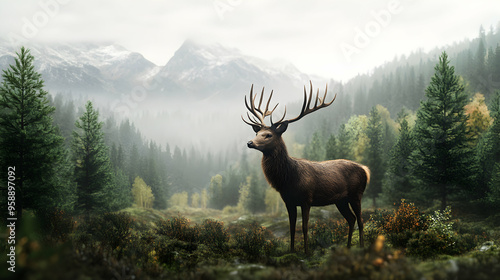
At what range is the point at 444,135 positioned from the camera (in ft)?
56.7

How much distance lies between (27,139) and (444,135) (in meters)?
24.0

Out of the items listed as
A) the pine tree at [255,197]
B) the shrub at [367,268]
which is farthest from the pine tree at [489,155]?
the pine tree at [255,197]

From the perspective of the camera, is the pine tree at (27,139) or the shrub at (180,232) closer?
the shrub at (180,232)

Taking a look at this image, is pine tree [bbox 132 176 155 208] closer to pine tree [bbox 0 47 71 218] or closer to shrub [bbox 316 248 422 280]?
pine tree [bbox 0 47 71 218]

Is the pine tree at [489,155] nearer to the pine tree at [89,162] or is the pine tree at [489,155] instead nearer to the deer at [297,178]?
the deer at [297,178]

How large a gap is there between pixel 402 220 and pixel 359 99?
400 feet

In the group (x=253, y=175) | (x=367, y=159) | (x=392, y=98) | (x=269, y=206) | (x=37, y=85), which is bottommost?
(x=269, y=206)

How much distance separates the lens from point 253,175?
54.5 meters

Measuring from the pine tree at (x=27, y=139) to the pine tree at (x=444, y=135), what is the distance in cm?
2254

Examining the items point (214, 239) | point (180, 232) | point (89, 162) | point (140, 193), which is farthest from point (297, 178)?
point (140, 193)

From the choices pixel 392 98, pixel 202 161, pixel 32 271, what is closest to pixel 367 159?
pixel 32 271

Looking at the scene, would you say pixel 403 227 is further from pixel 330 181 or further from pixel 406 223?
pixel 330 181

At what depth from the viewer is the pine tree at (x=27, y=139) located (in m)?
11.9

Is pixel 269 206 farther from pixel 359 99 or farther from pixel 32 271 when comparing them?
pixel 359 99
